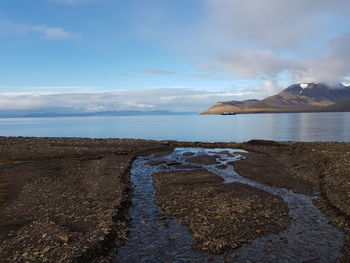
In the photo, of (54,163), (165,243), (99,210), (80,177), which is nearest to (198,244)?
(165,243)

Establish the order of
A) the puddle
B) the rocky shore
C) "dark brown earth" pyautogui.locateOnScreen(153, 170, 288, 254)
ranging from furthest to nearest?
"dark brown earth" pyautogui.locateOnScreen(153, 170, 288, 254)
the rocky shore
the puddle

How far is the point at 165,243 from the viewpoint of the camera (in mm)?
11375

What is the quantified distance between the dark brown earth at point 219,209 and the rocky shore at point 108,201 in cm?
6

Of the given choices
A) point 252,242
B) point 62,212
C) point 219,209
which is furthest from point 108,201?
point 252,242

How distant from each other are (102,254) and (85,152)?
29970mm

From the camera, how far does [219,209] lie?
14.9 meters

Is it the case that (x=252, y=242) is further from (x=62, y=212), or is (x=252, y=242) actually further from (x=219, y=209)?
(x=62, y=212)

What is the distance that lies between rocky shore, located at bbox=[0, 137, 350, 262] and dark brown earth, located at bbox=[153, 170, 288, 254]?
0.21ft

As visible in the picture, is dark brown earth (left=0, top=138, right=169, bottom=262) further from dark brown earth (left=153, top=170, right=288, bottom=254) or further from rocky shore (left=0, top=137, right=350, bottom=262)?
dark brown earth (left=153, top=170, right=288, bottom=254)

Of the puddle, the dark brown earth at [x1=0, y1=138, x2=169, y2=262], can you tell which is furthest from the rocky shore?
the puddle

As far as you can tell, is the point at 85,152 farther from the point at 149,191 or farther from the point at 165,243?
the point at 165,243

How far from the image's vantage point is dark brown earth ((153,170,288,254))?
1171cm

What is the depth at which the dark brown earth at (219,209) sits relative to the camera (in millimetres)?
11711

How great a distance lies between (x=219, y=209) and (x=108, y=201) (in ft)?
26.5
